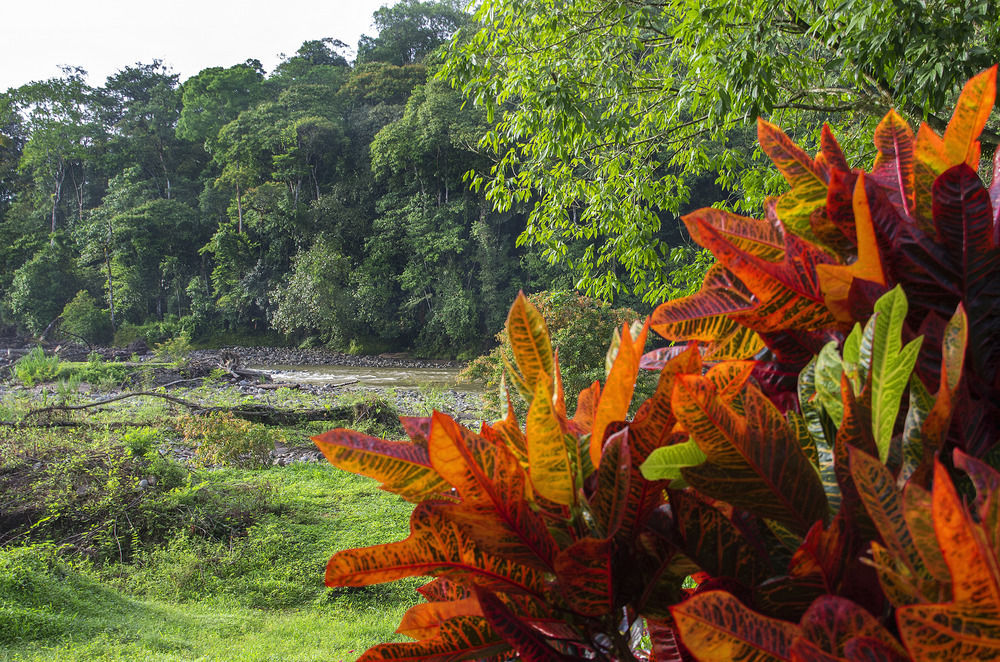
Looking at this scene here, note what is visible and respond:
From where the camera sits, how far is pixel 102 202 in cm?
3052

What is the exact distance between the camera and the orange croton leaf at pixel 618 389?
14.5 inches

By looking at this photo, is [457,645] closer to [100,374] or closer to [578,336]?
[578,336]

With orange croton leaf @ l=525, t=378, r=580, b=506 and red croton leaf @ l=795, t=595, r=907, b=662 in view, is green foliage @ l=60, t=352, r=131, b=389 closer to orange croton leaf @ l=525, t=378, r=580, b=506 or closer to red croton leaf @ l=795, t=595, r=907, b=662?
orange croton leaf @ l=525, t=378, r=580, b=506

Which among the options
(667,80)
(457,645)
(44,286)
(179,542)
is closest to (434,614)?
(457,645)

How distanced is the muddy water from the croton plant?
45.5 ft

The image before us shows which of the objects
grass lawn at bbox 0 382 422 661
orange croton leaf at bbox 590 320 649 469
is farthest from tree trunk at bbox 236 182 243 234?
orange croton leaf at bbox 590 320 649 469

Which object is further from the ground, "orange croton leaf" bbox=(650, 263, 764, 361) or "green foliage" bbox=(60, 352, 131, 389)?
"orange croton leaf" bbox=(650, 263, 764, 361)

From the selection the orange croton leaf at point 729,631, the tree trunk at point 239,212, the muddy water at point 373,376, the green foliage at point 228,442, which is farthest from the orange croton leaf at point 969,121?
the tree trunk at point 239,212

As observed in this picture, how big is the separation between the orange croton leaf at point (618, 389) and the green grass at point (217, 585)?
3170 mm

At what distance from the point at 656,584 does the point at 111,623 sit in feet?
12.7

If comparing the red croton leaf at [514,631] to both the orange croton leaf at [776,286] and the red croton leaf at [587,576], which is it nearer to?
the red croton leaf at [587,576]

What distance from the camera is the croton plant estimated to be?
0.85ft

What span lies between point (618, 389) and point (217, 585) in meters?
4.81

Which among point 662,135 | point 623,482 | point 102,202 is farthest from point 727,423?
point 102,202
